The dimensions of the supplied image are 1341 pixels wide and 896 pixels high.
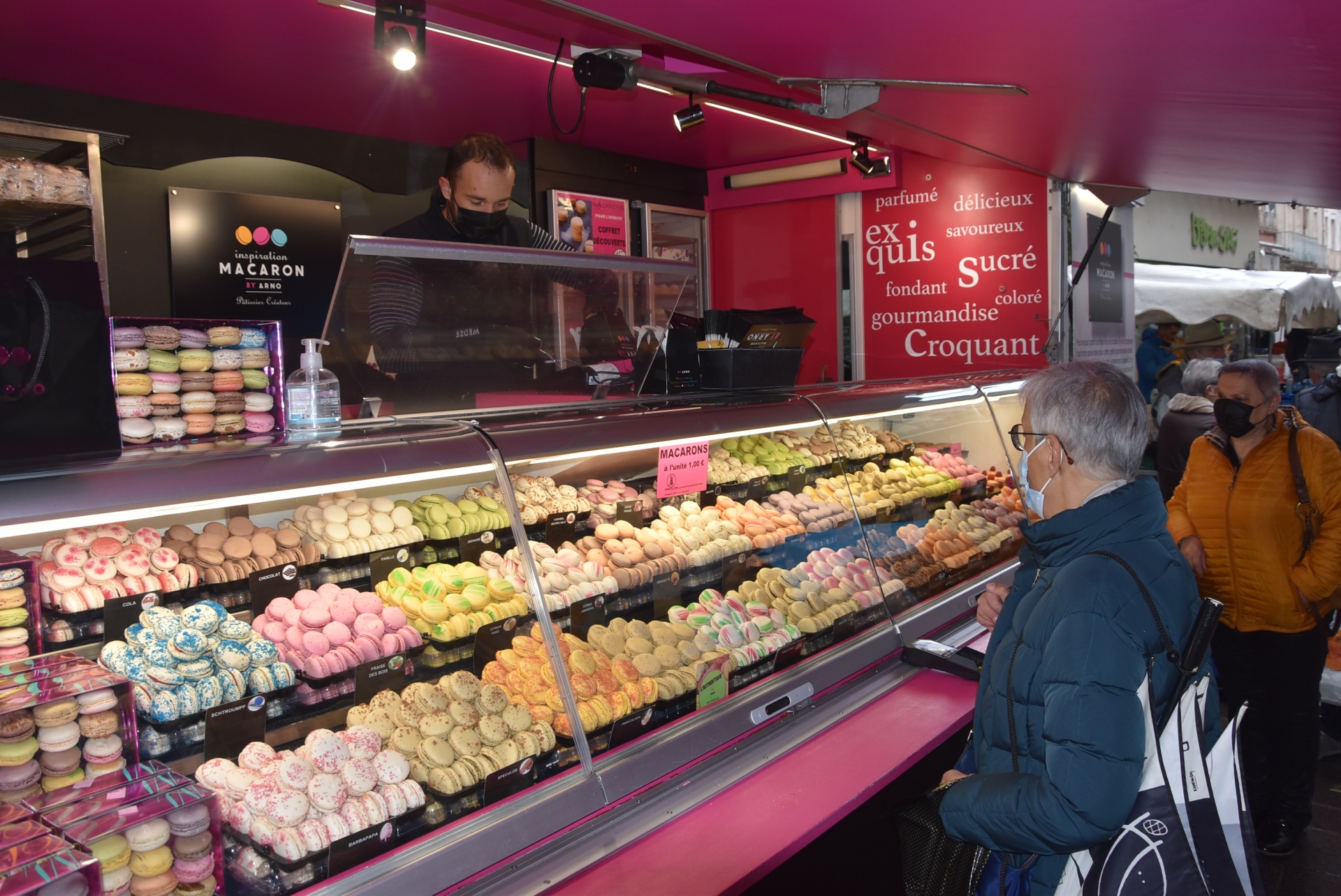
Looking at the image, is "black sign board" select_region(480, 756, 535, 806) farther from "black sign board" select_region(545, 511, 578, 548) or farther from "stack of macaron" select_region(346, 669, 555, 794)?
"black sign board" select_region(545, 511, 578, 548)

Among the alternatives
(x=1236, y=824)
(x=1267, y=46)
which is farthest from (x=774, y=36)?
(x=1236, y=824)

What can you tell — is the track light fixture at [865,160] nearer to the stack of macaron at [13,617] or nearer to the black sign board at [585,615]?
the black sign board at [585,615]

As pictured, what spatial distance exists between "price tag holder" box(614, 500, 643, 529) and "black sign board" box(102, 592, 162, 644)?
4.64 ft

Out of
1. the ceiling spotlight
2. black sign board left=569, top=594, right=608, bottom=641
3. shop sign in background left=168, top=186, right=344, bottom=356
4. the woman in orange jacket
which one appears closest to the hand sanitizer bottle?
black sign board left=569, top=594, right=608, bottom=641

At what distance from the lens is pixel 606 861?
1927mm

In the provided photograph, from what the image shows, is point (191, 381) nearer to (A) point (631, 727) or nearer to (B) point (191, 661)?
(B) point (191, 661)

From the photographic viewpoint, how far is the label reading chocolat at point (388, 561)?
2406mm

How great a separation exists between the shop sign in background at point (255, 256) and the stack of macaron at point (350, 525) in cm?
347

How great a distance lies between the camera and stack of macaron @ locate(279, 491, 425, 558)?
2.38 m

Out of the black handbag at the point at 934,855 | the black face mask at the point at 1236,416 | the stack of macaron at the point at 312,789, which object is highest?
the black face mask at the point at 1236,416

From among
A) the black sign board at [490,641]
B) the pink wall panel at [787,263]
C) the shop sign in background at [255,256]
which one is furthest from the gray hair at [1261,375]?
the shop sign in background at [255,256]

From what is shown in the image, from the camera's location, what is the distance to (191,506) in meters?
1.82

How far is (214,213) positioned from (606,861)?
554 centimetres

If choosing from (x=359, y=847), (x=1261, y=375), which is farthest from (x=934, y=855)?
(x=1261, y=375)
